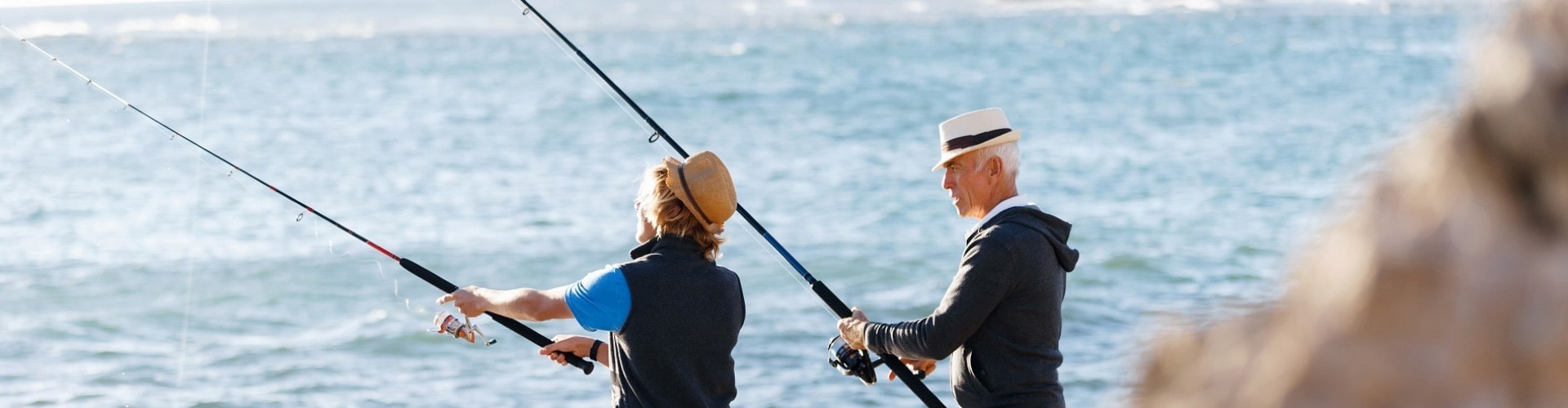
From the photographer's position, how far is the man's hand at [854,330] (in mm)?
3797

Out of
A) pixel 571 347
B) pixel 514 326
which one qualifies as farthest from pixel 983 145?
pixel 514 326

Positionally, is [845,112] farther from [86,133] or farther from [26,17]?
[26,17]

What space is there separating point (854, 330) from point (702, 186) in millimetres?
647

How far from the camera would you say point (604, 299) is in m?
3.36

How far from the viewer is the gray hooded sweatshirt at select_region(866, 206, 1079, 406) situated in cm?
334

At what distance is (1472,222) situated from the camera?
66cm

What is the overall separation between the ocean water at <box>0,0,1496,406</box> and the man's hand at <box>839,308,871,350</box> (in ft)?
4.00

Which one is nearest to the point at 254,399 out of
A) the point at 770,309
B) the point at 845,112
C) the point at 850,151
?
the point at 770,309

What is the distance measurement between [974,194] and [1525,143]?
9.43 feet

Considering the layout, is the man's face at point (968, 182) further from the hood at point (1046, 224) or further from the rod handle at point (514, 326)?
the rod handle at point (514, 326)

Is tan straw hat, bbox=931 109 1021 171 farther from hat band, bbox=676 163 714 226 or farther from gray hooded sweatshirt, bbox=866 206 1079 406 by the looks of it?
hat band, bbox=676 163 714 226

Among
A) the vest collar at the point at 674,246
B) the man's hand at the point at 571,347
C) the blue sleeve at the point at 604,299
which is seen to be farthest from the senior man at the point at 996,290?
the man's hand at the point at 571,347

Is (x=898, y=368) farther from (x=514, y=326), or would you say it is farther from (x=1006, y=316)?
(x=514, y=326)

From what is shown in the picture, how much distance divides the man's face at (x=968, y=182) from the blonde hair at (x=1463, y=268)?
2808 millimetres
